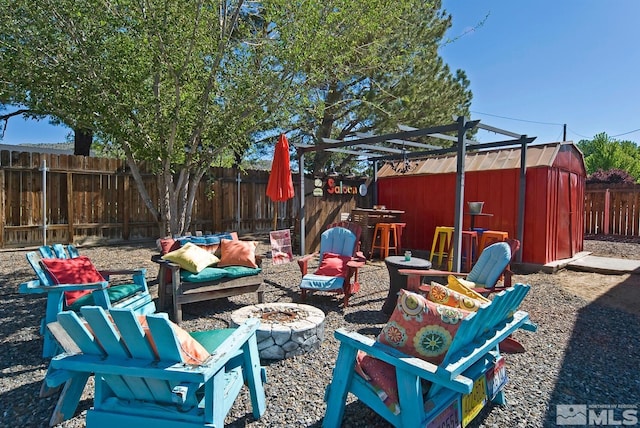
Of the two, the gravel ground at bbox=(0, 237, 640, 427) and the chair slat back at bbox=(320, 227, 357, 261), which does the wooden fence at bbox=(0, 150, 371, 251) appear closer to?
the chair slat back at bbox=(320, 227, 357, 261)

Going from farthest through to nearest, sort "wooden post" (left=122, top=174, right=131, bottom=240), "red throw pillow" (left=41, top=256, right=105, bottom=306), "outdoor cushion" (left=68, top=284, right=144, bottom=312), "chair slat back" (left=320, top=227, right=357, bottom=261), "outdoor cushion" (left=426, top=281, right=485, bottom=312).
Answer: "wooden post" (left=122, top=174, right=131, bottom=240), "chair slat back" (left=320, top=227, right=357, bottom=261), "red throw pillow" (left=41, top=256, right=105, bottom=306), "outdoor cushion" (left=68, top=284, right=144, bottom=312), "outdoor cushion" (left=426, top=281, right=485, bottom=312)

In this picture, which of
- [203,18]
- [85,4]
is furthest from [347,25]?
[85,4]

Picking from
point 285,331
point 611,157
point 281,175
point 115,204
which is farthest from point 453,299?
point 611,157

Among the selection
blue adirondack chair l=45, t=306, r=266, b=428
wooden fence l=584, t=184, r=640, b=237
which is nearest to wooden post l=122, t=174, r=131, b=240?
blue adirondack chair l=45, t=306, r=266, b=428

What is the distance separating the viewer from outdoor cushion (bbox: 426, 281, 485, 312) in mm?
2072

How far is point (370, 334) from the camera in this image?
3404mm

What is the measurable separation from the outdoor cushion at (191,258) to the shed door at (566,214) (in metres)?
6.00

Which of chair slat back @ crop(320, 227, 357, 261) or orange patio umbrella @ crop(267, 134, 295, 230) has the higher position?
orange patio umbrella @ crop(267, 134, 295, 230)

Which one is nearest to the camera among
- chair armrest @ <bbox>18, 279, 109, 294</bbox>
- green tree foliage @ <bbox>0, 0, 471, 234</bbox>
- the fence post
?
chair armrest @ <bbox>18, 279, 109, 294</bbox>

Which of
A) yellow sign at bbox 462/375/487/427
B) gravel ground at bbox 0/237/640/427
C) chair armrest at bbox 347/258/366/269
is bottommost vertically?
gravel ground at bbox 0/237/640/427

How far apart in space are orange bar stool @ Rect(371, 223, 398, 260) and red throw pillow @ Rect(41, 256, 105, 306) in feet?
16.8

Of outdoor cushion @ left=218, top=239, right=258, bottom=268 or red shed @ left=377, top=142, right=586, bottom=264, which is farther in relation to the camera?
red shed @ left=377, top=142, right=586, bottom=264

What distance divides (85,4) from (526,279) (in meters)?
6.55

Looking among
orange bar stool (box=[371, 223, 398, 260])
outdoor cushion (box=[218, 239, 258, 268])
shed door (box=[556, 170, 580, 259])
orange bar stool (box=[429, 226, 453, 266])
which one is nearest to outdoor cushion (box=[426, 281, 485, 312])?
outdoor cushion (box=[218, 239, 258, 268])
